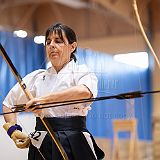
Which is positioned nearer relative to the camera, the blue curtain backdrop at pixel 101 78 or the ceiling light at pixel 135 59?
the blue curtain backdrop at pixel 101 78

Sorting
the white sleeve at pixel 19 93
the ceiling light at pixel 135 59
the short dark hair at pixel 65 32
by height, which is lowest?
the white sleeve at pixel 19 93

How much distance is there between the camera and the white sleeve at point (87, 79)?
3.02ft

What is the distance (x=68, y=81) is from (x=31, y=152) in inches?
7.8

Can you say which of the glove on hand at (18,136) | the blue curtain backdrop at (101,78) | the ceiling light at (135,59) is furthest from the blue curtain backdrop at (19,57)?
the ceiling light at (135,59)

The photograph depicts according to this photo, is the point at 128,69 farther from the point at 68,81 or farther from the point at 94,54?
the point at 68,81

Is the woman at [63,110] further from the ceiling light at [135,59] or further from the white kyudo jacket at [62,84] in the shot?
the ceiling light at [135,59]

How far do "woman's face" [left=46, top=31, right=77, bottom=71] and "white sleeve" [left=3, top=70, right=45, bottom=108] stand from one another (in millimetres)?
73

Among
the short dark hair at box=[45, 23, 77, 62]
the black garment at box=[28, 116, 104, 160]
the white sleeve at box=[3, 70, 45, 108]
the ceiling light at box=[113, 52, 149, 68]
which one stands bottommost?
the black garment at box=[28, 116, 104, 160]

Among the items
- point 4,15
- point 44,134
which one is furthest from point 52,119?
point 4,15

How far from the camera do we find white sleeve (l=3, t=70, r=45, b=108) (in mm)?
988

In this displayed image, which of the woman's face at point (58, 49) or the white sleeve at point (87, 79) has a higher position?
the woman's face at point (58, 49)

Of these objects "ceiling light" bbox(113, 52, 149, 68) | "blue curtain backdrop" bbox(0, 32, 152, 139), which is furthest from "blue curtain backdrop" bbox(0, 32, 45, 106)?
"ceiling light" bbox(113, 52, 149, 68)

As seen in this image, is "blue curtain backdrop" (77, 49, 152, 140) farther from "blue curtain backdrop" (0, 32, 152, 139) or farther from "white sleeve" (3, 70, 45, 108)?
"white sleeve" (3, 70, 45, 108)

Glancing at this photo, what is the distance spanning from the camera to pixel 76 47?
0.98 metres
